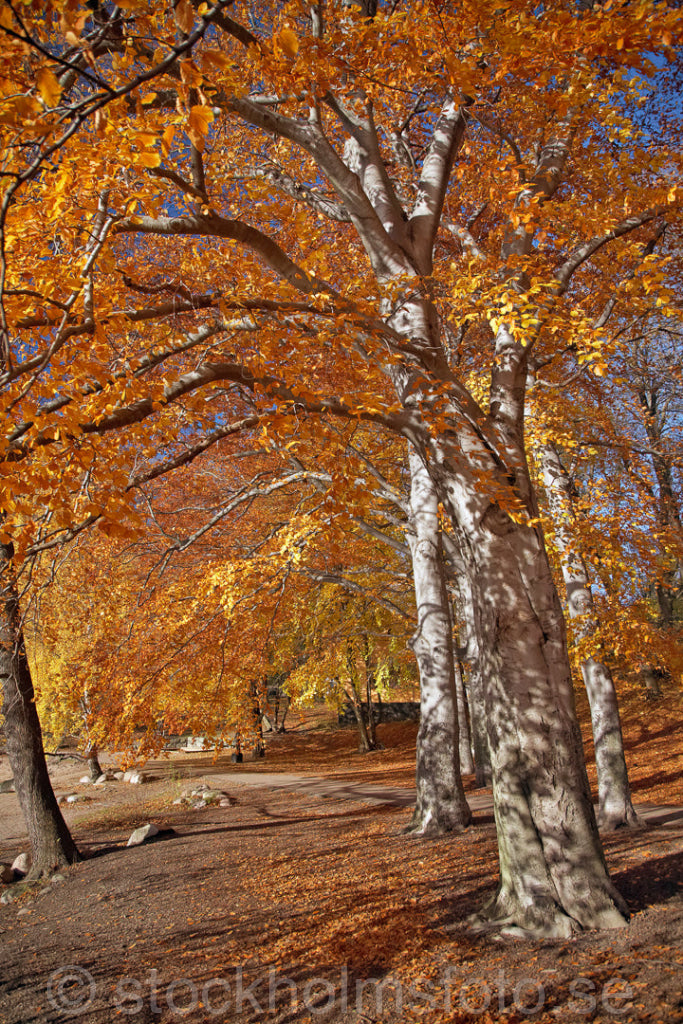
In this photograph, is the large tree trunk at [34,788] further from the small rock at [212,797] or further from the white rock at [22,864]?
the small rock at [212,797]

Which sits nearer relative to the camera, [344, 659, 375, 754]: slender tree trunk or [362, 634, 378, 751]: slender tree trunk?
[362, 634, 378, 751]: slender tree trunk

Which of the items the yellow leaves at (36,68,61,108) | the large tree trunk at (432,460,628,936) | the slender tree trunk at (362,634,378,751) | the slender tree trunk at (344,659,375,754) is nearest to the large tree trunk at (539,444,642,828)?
the large tree trunk at (432,460,628,936)

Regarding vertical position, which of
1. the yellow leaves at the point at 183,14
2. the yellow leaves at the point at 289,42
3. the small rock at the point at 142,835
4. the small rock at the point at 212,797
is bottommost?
the small rock at the point at 212,797

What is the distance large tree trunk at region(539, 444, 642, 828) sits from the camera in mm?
8023

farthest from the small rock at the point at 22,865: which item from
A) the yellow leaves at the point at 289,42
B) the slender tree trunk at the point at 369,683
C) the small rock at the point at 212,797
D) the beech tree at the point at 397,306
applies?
the yellow leaves at the point at 289,42

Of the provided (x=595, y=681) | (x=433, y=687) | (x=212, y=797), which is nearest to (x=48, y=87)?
(x=433, y=687)

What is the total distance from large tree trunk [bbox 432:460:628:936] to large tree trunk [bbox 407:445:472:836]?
3763 mm

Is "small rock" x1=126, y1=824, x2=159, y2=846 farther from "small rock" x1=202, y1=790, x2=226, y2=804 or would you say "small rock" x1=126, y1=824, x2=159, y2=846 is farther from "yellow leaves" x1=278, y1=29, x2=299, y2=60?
"yellow leaves" x1=278, y1=29, x2=299, y2=60

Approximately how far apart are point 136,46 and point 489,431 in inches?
147

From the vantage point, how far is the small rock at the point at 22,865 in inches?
358

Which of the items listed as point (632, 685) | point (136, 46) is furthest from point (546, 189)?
point (632, 685)

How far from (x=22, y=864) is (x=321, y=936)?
21.1ft

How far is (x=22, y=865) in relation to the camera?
9258mm

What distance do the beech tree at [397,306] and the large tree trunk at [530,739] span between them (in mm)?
14
